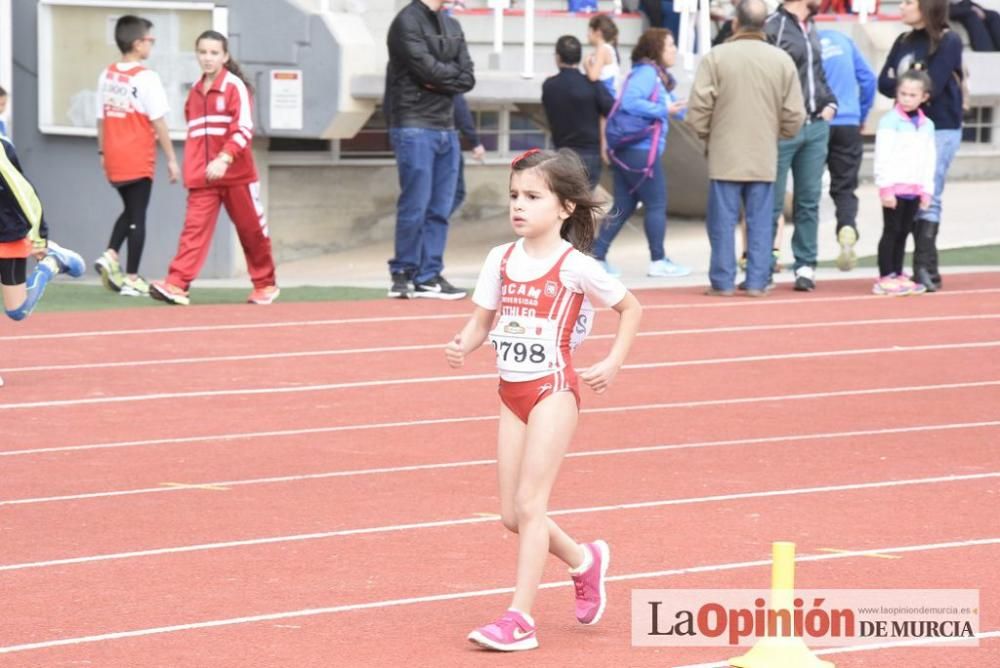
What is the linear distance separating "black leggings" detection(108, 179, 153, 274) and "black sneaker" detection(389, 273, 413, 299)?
195 centimetres

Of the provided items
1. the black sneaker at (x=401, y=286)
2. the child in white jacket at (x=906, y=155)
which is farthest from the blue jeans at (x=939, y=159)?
the black sneaker at (x=401, y=286)

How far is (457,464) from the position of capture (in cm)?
868

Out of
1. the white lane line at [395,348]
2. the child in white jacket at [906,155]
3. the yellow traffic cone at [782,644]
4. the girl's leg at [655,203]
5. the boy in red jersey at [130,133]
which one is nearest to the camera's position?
the yellow traffic cone at [782,644]

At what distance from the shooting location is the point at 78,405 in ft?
33.4

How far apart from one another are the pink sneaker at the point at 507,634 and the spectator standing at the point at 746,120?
8791mm

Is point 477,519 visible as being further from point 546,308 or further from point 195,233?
point 195,233

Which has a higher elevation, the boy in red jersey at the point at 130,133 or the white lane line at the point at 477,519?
the boy in red jersey at the point at 130,133

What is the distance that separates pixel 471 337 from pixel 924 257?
9165 millimetres

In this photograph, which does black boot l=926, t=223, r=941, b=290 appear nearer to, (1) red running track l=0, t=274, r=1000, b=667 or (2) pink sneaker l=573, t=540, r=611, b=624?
(1) red running track l=0, t=274, r=1000, b=667

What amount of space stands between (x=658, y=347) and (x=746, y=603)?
6108mm

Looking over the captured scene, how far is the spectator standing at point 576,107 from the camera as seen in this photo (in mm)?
15875

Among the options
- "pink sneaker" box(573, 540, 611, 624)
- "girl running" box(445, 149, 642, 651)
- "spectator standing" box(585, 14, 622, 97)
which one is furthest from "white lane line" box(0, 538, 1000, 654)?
→ "spectator standing" box(585, 14, 622, 97)

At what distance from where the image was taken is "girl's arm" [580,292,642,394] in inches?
228

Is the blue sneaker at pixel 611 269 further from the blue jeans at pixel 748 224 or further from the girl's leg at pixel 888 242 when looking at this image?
the girl's leg at pixel 888 242
